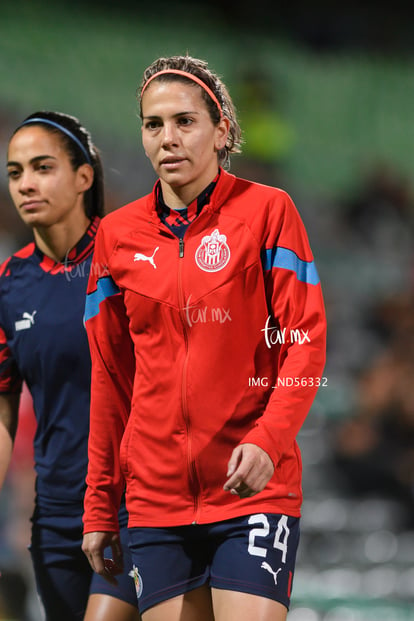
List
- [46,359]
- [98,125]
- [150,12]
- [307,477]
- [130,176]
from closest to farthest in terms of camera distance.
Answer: [46,359] → [130,176] → [307,477] → [98,125] → [150,12]

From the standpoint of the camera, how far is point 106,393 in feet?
6.86

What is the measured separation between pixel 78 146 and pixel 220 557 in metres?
1.15

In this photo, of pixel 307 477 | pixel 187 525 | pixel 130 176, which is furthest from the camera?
pixel 307 477

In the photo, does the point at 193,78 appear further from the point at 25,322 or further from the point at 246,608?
the point at 246,608

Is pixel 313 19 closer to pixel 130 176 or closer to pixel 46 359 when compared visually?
pixel 130 176

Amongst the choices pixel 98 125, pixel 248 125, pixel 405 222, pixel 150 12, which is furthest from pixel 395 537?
pixel 150 12

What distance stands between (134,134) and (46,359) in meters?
4.52

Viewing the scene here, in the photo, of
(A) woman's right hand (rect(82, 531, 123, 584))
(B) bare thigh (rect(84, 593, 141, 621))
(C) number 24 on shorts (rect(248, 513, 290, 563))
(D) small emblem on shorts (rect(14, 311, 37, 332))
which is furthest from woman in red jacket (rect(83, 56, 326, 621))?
(D) small emblem on shorts (rect(14, 311, 37, 332))

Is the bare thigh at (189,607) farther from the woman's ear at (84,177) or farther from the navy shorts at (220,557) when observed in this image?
the woman's ear at (84,177)

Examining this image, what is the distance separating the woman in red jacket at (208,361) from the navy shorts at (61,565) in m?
0.54

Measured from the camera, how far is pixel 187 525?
1895 mm

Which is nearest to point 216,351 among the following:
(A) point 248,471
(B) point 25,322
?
(A) point 248,471

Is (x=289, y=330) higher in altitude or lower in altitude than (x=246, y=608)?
higher

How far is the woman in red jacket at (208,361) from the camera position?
184cm
